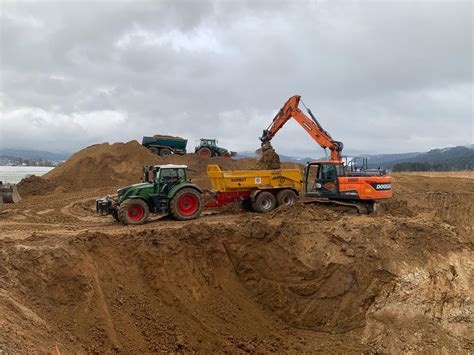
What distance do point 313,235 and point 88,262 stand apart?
5.91 metres

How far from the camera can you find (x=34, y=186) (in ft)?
69.2

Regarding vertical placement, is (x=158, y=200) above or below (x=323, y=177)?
below

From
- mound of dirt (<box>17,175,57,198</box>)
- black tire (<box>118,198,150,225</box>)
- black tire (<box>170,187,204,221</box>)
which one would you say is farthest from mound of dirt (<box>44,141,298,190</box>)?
black tire (<box>118,198,150,225</box>)

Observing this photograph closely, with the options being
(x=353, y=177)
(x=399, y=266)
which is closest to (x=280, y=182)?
(x=353, y=177)

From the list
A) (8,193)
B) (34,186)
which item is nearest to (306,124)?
(8,193)

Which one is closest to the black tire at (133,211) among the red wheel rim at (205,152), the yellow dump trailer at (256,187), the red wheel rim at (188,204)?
the red wheel rim at (188,204)

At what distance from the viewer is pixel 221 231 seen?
1066 cm

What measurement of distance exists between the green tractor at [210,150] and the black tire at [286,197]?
570 inches

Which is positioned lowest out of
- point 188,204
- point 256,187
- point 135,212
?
point 135,212

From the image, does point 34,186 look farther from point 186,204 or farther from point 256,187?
point 256,187

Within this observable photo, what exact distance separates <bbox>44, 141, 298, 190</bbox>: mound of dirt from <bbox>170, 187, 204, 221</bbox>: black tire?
815cm

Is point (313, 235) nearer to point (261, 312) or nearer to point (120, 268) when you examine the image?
point (261, 312)

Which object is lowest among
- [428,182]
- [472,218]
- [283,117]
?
[472,218]

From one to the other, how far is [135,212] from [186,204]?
169 cm
